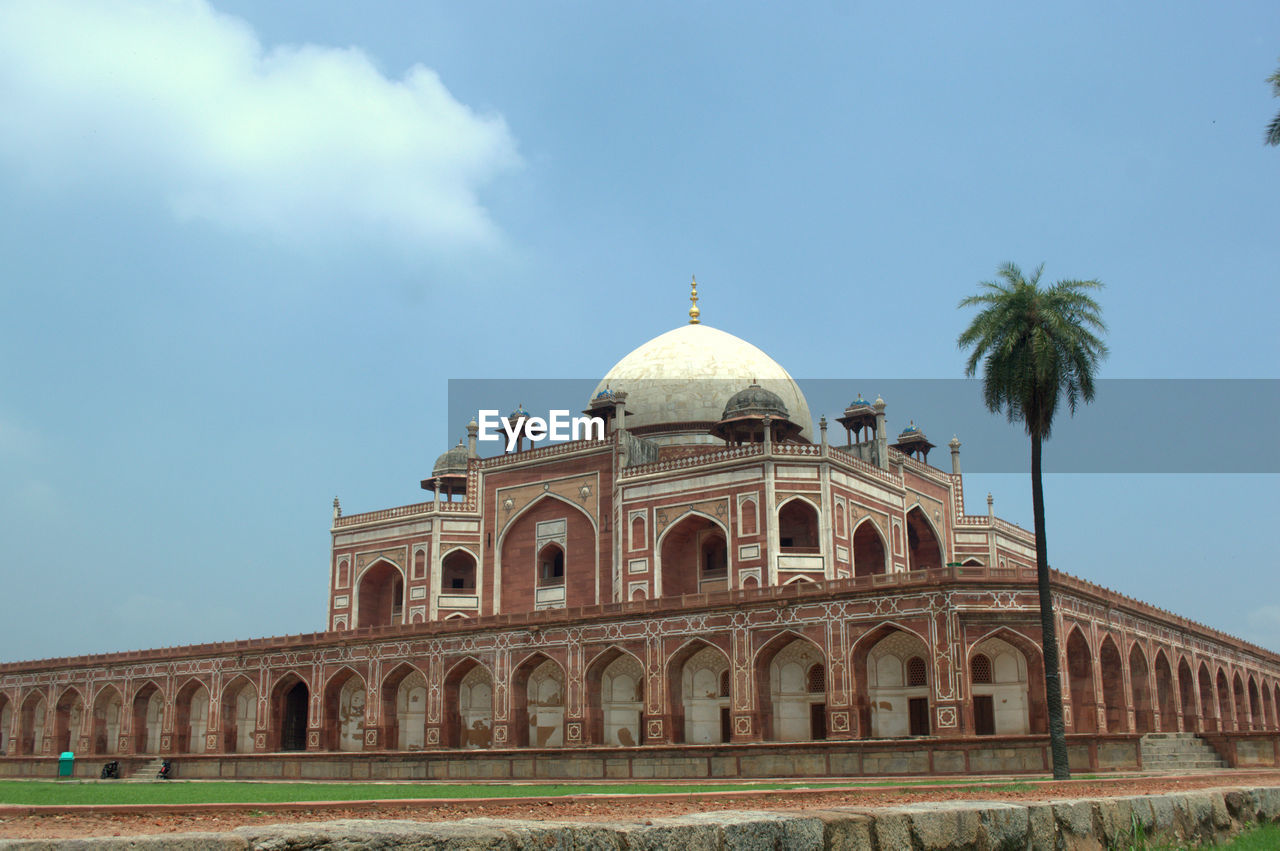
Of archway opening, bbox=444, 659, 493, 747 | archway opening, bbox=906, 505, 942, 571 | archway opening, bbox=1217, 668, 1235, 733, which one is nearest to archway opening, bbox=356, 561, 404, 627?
archway opening, bbox=444, 659, 493, 747

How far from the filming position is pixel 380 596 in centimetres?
4728

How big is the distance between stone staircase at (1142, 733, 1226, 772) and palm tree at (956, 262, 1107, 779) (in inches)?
191

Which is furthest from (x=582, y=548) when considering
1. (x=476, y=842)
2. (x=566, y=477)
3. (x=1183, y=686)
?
(x=476, y=842)

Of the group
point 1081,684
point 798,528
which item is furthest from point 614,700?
point 1081,684

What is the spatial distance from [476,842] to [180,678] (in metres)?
40.3

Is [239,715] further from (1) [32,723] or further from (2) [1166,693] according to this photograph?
(2) [1166,693]

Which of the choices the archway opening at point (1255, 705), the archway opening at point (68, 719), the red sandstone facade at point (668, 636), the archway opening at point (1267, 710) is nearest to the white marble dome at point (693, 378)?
the red sandstone facade at point (668, 636)

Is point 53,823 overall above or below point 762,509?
below

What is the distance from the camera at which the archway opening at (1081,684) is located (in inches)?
1117

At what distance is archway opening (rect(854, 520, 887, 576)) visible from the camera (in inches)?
1550

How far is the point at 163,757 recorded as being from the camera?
35.6 metres

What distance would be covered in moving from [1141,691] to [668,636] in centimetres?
1383

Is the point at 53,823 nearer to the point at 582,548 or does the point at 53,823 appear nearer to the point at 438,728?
the point at 438,728

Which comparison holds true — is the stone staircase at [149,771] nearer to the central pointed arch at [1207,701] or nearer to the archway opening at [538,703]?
the archway opening at [538,703]
